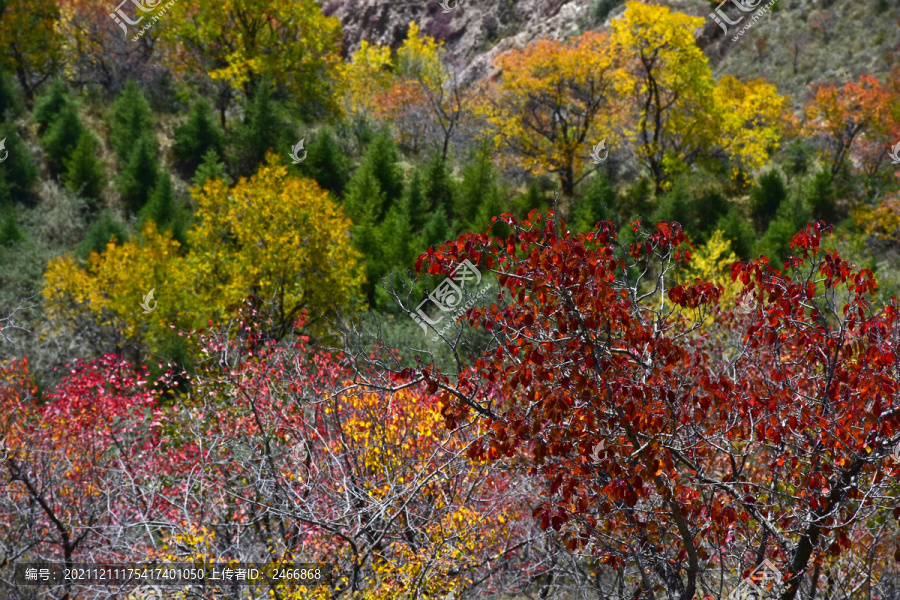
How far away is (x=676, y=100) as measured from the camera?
24.9m

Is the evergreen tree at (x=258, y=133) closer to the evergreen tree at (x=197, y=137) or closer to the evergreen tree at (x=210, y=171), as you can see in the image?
the evergreen tree at (x=197, y=137)

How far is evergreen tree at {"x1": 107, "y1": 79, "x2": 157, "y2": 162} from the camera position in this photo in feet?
86.2

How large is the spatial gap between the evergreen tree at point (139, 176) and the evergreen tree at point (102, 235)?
2.80m

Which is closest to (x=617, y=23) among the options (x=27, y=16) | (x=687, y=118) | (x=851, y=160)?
(x=687, y=118)

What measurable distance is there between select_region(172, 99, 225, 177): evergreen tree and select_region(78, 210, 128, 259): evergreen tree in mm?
5742

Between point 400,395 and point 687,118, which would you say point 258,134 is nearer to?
point 687,118

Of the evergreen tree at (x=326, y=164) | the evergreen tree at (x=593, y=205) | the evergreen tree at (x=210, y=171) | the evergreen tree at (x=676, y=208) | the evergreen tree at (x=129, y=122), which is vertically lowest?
the evergreen tree at (x=676, y=208)

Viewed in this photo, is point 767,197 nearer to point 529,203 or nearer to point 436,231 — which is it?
point 529,203

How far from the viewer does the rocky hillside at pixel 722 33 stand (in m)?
34.7

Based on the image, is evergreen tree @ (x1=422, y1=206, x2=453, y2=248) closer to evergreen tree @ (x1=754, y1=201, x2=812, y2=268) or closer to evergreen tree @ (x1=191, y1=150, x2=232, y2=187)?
evergreen tree @ (x1=191, y1=150, x2=232, y2=187)

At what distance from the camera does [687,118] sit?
2522 cm

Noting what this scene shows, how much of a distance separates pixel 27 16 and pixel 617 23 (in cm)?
2418

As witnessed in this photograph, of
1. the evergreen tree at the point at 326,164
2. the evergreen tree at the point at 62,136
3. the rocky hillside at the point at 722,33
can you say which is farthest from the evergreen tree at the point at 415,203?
the rocky hillside at the point at 722,33

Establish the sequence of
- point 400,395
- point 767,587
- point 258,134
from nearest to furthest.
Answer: point 767,587, point 400,395, point 258,134
